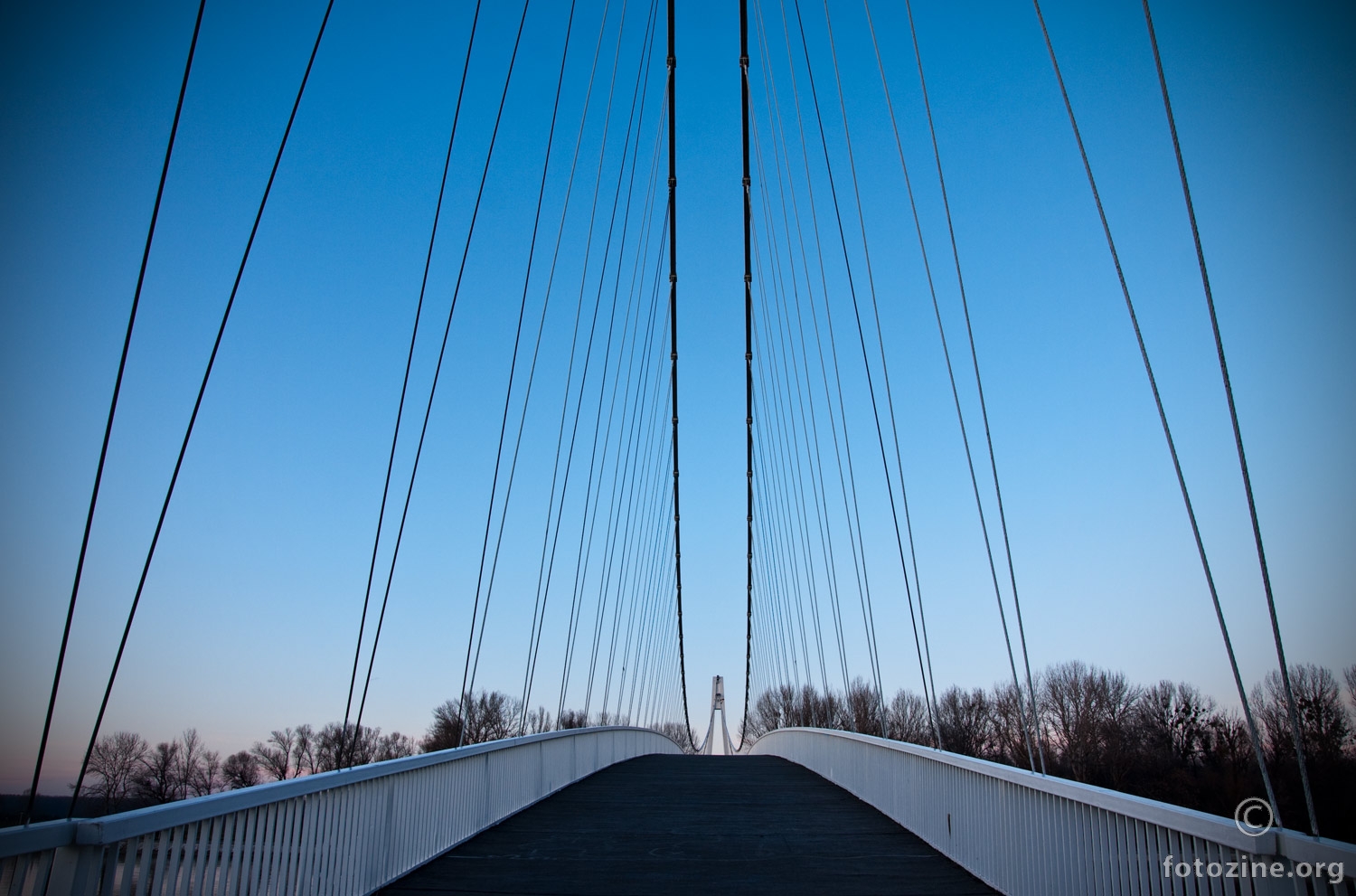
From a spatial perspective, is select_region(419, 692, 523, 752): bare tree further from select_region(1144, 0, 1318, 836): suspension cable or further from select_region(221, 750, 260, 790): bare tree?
select_region(1144, 0, 1318, 836): suspension cable

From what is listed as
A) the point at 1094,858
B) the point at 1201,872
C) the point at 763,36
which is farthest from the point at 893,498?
the point at 763,36

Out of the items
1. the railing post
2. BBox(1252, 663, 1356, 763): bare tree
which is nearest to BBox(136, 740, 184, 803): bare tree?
the railing post

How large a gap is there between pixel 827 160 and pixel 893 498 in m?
5.17

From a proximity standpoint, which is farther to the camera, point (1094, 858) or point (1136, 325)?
point (1136, 325)

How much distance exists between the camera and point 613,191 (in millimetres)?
16875

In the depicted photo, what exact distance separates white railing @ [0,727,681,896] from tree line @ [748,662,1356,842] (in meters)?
9.15

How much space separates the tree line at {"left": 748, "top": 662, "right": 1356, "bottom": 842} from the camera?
77.0 feet

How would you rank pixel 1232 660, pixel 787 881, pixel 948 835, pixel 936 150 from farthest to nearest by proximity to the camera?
pixel 936 150
pixel 948 835
pixel 787 881
pixel 1232 660

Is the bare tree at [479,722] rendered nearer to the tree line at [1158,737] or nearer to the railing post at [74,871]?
the tree line at [1158,737]

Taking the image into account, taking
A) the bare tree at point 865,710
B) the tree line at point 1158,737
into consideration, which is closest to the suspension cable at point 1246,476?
the tree line at point 1158,737

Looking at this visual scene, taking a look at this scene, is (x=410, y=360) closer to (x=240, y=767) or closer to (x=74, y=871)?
(x=74, y=871)

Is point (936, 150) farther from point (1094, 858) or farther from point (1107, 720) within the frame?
point (1107, 720)

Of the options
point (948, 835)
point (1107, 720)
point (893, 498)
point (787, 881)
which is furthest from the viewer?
point (1107, 720)

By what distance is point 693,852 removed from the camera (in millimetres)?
6000
